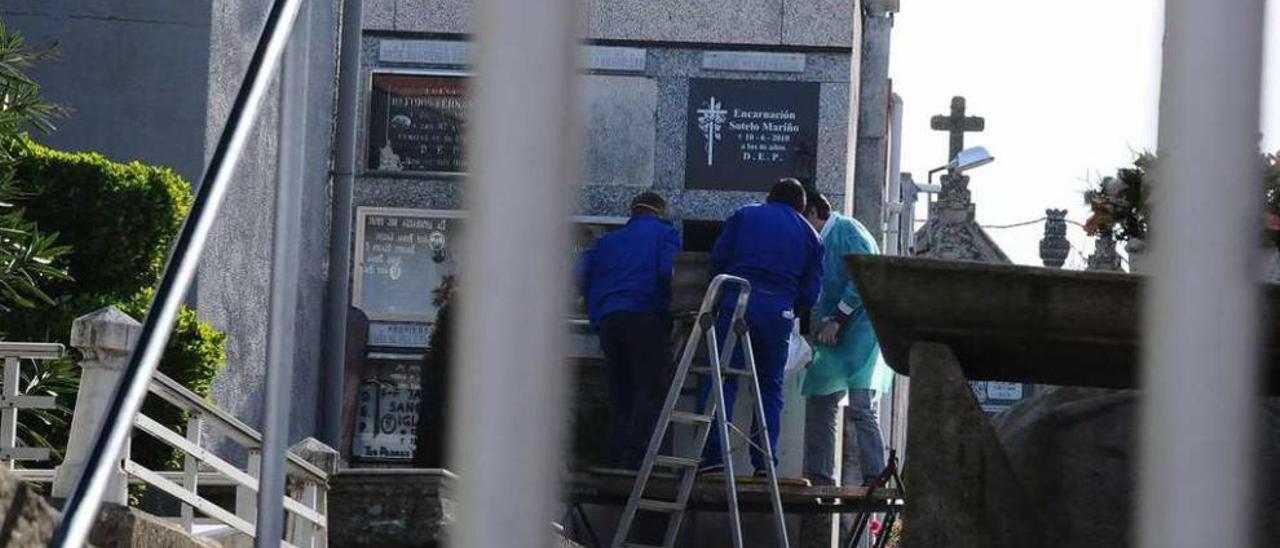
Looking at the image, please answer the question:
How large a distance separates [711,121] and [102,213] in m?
4.88

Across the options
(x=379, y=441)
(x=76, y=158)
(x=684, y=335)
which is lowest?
(x=379, y=441)

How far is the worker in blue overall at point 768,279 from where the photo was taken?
741 centimetres

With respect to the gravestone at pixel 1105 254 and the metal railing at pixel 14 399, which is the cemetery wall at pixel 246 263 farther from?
the gravestone at pixel 1105 254

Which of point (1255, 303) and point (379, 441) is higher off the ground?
point (1255, 303)

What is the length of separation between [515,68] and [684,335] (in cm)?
664

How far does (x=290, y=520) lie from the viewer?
20.5 feet

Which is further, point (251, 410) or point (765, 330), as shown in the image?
point (251, 410)

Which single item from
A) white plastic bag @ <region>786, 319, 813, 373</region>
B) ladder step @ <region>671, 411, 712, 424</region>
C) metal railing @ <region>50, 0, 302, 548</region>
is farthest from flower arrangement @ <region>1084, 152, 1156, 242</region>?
white plastic bag @ <region>786, 319, 813, 373</region>

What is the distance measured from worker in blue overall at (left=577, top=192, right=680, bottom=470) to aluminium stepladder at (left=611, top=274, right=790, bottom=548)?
0.56 meters

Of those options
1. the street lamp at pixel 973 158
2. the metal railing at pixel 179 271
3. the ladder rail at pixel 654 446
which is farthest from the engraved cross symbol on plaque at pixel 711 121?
the metal railing at pixel 179 271

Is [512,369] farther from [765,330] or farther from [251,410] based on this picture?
[251,410]

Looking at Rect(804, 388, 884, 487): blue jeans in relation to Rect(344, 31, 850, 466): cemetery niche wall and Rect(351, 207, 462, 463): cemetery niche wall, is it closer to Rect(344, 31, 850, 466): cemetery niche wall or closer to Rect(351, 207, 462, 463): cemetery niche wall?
Rect(351, 207, 462, 463): cemetery niche wall

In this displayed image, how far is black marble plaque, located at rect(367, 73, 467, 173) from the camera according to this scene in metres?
12.7

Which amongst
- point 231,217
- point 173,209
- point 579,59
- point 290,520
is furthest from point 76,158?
point 579,59
